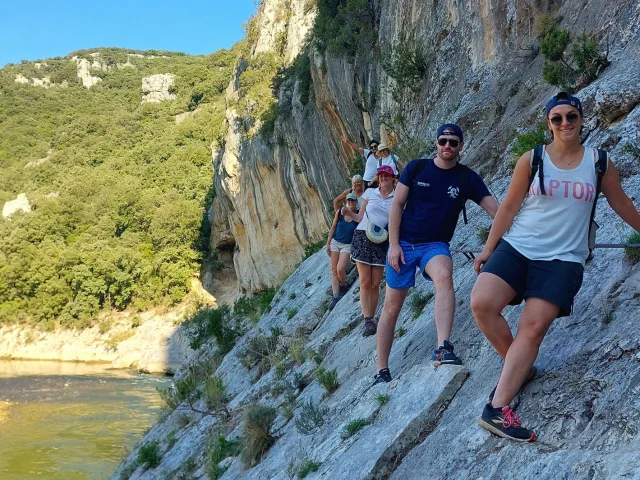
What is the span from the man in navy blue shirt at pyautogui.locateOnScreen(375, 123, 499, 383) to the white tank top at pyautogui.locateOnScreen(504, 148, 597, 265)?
1.04 metres

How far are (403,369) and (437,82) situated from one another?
8.02m

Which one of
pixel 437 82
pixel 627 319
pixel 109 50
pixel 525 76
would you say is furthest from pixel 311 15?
pixel 109 50

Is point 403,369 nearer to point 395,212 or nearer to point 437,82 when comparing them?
point 395,212

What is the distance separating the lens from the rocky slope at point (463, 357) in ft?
9.18

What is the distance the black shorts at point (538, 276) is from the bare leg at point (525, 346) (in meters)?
0.05

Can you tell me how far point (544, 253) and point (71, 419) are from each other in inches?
861

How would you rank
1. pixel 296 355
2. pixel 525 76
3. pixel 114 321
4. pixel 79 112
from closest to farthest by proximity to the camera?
pixel 296 355 → pixel 525 76 → pixel 114 321 → pixel 79 112

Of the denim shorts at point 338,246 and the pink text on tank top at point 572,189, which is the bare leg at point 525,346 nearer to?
the pink text on tank top at point 572,189

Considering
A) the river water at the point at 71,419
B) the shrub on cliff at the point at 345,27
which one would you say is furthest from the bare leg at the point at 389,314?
the river water at the point at 71,419

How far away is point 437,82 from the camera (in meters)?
11.2

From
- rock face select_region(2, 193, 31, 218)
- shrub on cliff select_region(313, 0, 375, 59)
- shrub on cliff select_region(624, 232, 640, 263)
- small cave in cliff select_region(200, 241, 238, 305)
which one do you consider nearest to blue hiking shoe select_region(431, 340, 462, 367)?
shrub on cliff select_region(624, 232, 640, 263)

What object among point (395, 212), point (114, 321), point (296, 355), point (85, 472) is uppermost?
point (395, 212)

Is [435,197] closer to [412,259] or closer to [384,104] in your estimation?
[412,259]

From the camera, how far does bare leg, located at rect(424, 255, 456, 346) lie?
3.83 metres
